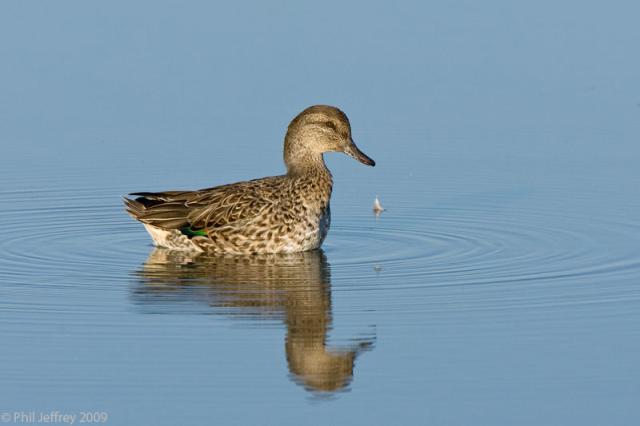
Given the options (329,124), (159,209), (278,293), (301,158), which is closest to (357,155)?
(329,124)

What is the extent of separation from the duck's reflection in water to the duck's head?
1.15 metres

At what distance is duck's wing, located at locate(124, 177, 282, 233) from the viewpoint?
13.9 m

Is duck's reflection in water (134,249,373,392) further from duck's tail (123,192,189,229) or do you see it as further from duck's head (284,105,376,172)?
duck's head (284,105,376,172)

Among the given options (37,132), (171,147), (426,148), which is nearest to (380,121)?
(426,148)

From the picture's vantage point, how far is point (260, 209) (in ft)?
45.6

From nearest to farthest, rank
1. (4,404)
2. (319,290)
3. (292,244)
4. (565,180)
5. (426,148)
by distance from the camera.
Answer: (4,404)
(319,290)
(292,244)
(565,180)
(426,148)

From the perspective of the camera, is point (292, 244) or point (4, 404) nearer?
point (4, 404)

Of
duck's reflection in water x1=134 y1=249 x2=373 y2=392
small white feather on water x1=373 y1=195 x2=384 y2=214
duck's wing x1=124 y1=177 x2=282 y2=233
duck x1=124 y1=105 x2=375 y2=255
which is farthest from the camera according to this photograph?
small white feather on water x1=373 y1=195 x2=384 y2=214

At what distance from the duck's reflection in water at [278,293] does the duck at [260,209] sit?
0.15 metres

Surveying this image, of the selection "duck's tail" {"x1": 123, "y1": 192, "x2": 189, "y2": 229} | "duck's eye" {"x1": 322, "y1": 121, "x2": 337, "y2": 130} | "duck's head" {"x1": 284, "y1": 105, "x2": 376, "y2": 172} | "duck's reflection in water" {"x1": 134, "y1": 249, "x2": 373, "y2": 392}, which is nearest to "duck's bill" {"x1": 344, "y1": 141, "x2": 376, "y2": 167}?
"duck's head" {"x1": 284, "y1": 105, "x2": 376, "y2": 172}

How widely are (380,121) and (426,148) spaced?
1.05 metres

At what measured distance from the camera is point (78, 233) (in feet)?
46.8

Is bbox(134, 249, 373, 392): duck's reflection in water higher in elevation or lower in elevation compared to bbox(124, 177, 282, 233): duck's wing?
lower

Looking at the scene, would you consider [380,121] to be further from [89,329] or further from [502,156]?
[89,329]
